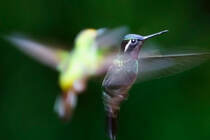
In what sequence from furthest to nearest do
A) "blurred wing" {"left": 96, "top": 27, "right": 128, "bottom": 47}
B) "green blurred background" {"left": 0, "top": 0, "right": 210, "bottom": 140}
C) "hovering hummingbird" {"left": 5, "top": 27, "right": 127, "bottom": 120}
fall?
"green blurred background" {"left": 0, "top": 0, "right": 210, "bottom": 140}
"hovering hummingbird" {"left": 5, "top": 27, "right": 127, "bottom": 120}
"blurred wing" {"left": 96, "top": 27, "right": 128, "bottom": 47}

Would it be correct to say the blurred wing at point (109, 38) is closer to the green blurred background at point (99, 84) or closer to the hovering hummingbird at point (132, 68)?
the hovering hummingbird at point (132, 68)

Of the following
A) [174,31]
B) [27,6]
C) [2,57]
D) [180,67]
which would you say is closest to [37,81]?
[2,57]

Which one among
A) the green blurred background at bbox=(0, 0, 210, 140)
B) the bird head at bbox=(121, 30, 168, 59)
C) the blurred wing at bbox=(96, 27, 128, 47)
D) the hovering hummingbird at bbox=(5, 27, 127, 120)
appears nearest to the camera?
the bird head at bbox=(121, 30, 168, 59)

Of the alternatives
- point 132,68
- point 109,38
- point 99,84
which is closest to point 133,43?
point 132,68

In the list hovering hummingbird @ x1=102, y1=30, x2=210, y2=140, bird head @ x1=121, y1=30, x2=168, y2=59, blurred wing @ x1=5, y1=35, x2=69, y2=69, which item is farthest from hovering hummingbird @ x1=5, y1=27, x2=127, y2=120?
bird head @ x1=121, y1=30, x2=168, y2=59

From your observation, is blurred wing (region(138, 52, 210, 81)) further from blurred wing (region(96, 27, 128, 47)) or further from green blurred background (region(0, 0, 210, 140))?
green blurred background (region(0, 0, 210, 140))

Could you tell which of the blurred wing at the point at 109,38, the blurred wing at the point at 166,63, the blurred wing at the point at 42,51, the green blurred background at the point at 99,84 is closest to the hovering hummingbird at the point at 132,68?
the blurred wing at the point at 166,63

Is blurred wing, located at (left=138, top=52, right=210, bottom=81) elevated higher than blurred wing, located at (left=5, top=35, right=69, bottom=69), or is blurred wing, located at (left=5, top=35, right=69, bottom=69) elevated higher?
blurred wing, located at (left=5, top=35, right=69, bottom=69)
